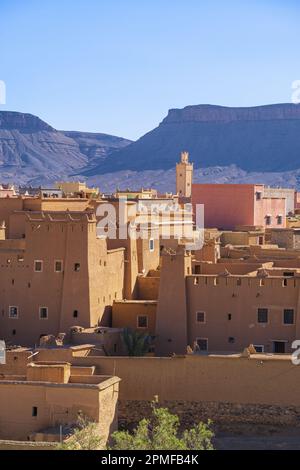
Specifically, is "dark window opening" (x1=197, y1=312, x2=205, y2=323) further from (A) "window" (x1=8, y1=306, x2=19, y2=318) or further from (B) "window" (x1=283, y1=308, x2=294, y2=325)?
(A) "window" (x1=8, y1=306, x2=19, y2=318)

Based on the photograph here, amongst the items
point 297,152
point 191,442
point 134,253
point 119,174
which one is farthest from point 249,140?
point 191,442

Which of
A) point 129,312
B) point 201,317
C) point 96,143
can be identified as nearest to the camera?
point 201,317

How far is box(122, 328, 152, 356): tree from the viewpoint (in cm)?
3058

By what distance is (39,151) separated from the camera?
6457 inches

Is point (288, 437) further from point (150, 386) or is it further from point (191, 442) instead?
point (191, 442)

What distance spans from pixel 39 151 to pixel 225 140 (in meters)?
35.3

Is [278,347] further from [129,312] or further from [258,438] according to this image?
[129,312]

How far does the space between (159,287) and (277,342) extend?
3.95 m

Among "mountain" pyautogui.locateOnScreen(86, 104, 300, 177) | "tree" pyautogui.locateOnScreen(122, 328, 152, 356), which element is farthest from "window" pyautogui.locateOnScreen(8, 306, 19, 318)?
"mountain" pyautogui.locateOnScreen(86, 104, 300, 177)

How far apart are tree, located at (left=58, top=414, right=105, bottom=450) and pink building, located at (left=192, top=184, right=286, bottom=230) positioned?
23.3 metres

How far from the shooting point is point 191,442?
21891 millimetres

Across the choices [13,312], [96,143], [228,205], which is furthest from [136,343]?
[96,143]

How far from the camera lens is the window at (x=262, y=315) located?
3075cm

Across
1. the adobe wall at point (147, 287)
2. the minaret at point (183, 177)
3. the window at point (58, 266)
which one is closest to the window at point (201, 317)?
the adobe wall at point (147, 287)
